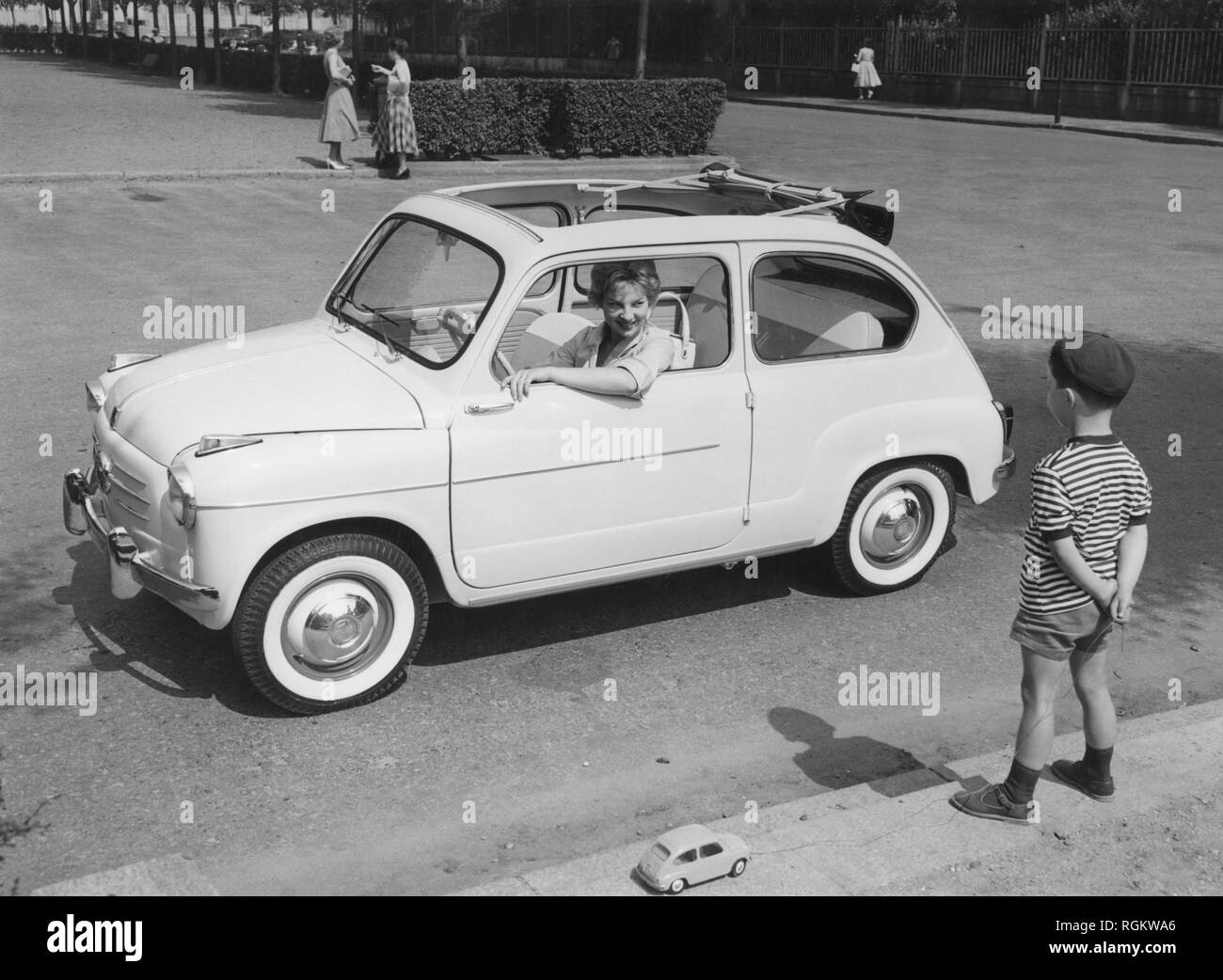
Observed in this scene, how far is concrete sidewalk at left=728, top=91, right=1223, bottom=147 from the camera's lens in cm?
3081

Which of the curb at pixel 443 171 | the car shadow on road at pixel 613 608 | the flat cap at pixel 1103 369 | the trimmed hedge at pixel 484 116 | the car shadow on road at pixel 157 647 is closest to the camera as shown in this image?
the flat cap at pixel 1103 369

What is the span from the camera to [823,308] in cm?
626

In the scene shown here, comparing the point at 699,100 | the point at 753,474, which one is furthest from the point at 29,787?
the point at 699,100

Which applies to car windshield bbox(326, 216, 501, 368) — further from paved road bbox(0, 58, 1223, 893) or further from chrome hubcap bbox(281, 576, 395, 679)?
paved road bbox(0, 58, 1223, 893)

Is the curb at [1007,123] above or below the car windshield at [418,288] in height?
above

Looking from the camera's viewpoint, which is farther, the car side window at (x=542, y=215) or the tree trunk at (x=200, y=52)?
the tree trunk at (x=200, y=52)

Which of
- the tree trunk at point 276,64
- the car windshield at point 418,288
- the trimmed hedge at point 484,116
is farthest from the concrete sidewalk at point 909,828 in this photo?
the tree trunk at point 276,64

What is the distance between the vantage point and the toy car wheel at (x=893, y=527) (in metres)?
6.34

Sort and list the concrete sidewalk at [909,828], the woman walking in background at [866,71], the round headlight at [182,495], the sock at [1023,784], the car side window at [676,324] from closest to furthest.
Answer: the concrete sidewalk at [909,828], the sock at [1023,784], the round headlight at [182,495], the car side window at [676,324], the woman walking in background at [866,71]

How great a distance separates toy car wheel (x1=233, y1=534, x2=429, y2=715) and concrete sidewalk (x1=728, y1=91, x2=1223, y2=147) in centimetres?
2868

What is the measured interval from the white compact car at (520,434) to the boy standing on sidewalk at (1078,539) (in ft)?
5.77

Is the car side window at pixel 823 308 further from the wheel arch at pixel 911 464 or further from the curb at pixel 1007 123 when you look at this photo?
the curb at pixel 1007 123

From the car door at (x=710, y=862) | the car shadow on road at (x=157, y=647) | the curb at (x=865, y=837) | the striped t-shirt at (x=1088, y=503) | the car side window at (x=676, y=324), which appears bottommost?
the car shadow on road at (x=157, y=647)

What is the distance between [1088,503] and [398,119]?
17.4 m
